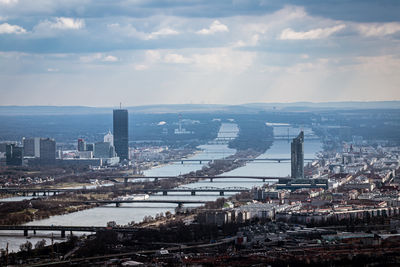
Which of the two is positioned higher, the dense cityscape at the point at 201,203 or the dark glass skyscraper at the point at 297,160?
the dark glass skyscraper at the point at 297,160

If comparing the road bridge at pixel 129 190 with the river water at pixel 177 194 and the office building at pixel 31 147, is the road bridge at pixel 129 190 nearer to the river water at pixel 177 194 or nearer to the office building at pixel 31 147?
the river water at pixel 177 194

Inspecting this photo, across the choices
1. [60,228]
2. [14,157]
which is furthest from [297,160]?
[14,157]

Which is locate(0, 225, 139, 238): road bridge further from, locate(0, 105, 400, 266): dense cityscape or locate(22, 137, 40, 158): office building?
locate(22, 137, 40, 158): office building

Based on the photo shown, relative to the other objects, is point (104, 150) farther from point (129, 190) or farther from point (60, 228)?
point (60, 228)

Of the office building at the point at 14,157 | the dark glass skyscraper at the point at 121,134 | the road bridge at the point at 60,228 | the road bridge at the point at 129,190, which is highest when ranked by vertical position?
the dark glass skyscraper at the point at 121,134

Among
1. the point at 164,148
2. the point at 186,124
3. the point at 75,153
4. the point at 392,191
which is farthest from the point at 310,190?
the point at 186,124

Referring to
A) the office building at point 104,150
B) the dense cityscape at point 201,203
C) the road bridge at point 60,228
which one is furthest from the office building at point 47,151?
the road bridge at point 60,228
